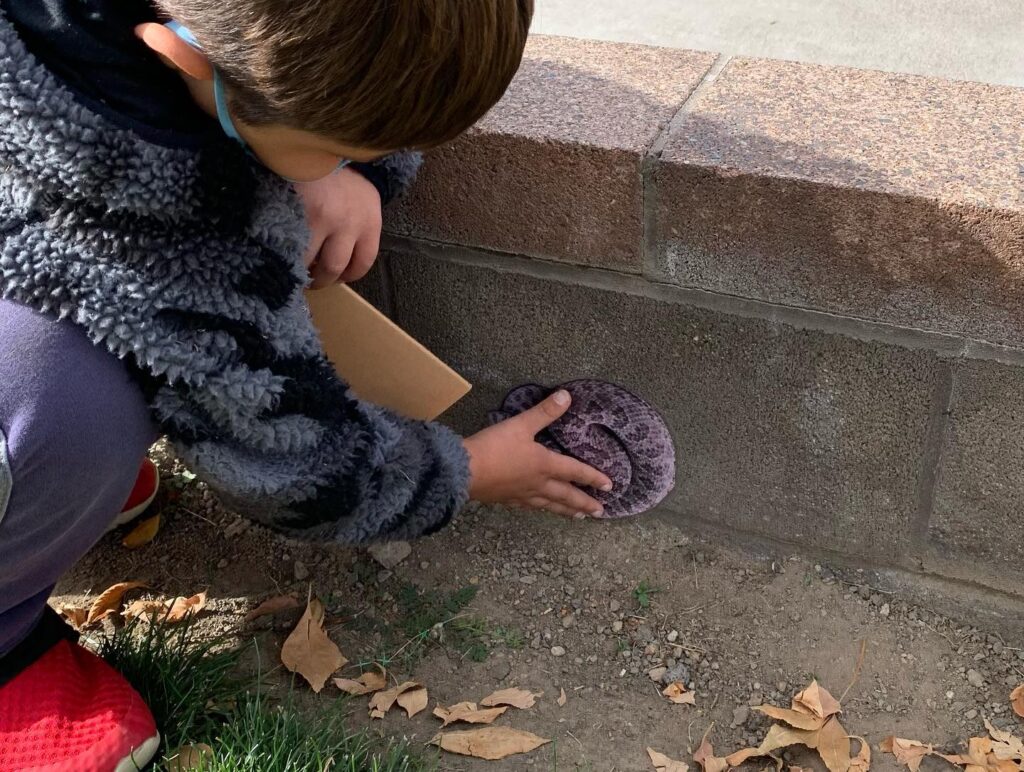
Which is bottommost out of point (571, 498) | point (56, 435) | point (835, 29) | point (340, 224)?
point (571, 498)

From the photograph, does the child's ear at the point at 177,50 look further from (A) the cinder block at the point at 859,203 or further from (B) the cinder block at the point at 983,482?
(B) the cinder block at the point at 983,482

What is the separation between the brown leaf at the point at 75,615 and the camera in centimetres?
196

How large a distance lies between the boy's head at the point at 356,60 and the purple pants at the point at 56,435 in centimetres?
41

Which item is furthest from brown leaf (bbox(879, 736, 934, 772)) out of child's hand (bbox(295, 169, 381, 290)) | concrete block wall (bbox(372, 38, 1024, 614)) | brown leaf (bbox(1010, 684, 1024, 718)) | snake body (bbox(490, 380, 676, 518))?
child's hand (bbox(295, 169, 381, 290))

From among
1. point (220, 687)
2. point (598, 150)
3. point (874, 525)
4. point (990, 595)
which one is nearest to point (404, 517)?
point (220, 687)

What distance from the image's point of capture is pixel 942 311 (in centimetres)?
155

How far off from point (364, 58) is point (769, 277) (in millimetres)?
795

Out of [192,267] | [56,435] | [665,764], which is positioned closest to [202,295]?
[192,267]

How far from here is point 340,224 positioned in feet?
5.48

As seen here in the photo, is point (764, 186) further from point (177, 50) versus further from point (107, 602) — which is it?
point (107, 602)

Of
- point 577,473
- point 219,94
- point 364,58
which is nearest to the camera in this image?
point 364,58

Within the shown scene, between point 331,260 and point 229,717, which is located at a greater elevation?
point 331,260

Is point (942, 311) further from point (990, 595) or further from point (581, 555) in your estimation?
point (581, 555)

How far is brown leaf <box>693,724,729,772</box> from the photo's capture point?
5.52 ft
